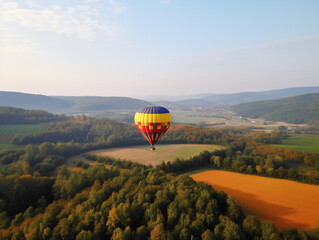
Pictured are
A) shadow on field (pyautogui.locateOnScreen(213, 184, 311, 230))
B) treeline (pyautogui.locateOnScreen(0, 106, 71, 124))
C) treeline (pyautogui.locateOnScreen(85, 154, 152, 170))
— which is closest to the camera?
shadow on field (pyautogui.locateOnScreen(213, 184, 311, 230))

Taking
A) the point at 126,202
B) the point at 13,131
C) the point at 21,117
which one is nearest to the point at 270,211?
the point at 126,202

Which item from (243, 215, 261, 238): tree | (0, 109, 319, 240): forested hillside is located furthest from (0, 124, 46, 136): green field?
(243, 215, 261, 238): tree

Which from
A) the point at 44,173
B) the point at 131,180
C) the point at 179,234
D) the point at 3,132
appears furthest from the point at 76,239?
the point at 3,132

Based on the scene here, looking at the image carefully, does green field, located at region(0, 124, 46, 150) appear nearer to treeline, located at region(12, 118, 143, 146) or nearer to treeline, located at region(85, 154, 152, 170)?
treeline, located at region(12, 118, 143, 146)

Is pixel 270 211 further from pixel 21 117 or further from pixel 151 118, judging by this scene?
pixel 21 117

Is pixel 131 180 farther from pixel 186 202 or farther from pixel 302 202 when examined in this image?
pixel 302 202

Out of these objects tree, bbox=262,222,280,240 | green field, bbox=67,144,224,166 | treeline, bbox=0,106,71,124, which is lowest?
green field, bbox=67,144,224,166

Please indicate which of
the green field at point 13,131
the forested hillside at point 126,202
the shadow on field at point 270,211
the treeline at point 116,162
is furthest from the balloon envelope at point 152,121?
the green field at point 13,131
